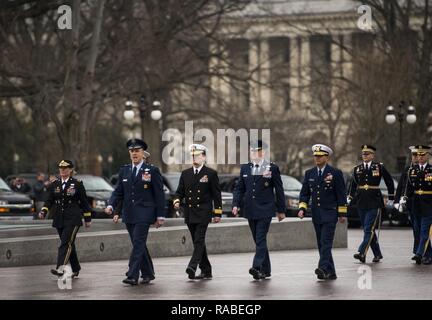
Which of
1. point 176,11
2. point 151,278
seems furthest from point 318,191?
point 176,11

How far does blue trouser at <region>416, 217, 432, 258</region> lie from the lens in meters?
21.1

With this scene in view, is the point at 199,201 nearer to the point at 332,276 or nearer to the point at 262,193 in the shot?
the point at 262,193

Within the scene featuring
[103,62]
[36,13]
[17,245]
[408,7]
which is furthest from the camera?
[408,7]

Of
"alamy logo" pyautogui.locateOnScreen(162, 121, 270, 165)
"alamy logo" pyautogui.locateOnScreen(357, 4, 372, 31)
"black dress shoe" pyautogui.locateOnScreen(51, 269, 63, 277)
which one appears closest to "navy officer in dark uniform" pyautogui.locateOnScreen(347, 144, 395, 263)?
"black dress shoe" pyautogui.locateOnScreen(51, 269, 63, 277)

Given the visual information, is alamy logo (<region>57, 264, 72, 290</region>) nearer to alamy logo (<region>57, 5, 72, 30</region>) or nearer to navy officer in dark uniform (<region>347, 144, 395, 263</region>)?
navy officer in dark uniform (<region>347, 144, 395, 263</region>)

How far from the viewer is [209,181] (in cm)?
1869

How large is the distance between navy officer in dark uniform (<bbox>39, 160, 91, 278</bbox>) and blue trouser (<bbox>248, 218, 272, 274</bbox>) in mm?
2434

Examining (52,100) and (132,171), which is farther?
(52,100)

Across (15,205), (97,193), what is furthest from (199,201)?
(15,205)

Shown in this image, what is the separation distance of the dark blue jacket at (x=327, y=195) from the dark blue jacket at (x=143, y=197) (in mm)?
2125

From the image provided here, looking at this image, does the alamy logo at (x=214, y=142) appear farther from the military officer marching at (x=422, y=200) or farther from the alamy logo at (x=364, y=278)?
the alamy logo at (x=364, y=278)

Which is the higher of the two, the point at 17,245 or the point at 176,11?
the point at 176,11

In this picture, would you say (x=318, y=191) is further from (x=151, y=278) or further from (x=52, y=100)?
(x=52, y=100)
